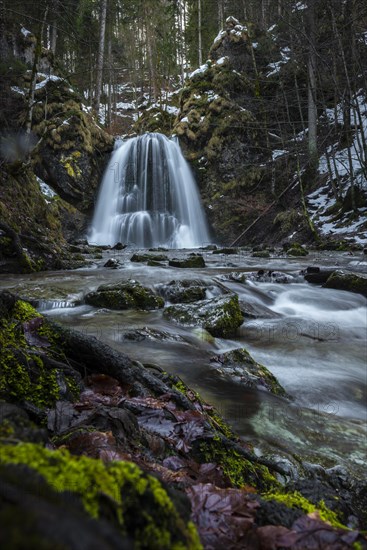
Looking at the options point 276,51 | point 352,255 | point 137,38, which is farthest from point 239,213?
point 137,38

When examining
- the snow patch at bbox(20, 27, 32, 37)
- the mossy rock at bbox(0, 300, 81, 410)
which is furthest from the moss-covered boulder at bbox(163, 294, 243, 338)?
the snow patch at bbox(20, 27, 32, 37)

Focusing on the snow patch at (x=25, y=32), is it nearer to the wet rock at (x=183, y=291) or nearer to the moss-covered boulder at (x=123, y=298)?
the wet rock at (x=183, y=291)

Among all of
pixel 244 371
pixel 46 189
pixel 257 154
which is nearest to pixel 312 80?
pixel 257 154

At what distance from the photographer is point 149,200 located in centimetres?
2461

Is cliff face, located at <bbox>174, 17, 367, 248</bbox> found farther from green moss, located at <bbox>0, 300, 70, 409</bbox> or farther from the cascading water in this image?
green moss, located at <bbox>0, 300, 70, 409</bbox>

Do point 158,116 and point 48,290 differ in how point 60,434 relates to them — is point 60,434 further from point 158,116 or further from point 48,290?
point 158,116

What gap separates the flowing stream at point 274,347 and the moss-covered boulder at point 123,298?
0.84 feet

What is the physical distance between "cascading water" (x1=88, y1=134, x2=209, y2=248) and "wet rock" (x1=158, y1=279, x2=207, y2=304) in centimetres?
1494

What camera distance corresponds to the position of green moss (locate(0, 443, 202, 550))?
649 millimetres

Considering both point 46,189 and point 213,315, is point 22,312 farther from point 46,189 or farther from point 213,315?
point 46,189

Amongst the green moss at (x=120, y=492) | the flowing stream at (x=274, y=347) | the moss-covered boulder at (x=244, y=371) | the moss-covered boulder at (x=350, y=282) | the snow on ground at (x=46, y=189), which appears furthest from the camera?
the snow on ground at (x=46, y=189)

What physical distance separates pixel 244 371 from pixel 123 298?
3391 millimetres

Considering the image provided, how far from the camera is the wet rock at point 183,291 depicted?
23.3ft

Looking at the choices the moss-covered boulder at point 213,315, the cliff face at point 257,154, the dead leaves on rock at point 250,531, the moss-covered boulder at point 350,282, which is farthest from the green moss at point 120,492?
the cliff face at point 257,154
